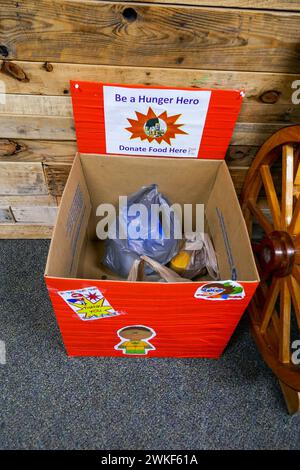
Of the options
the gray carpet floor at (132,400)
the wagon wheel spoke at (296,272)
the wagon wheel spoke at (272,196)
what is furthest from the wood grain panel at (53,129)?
the gray carpet floor at (132,400)

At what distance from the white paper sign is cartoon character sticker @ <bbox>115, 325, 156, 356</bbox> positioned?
1.60ft

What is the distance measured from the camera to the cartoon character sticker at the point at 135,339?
762 mm

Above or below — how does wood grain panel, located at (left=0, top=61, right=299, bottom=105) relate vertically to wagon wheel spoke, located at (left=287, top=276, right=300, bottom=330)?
above

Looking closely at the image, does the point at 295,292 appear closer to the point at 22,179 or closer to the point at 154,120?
the point at 154,120

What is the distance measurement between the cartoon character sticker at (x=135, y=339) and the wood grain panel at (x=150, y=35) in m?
0.64

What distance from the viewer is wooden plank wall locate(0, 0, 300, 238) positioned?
66 centimetres

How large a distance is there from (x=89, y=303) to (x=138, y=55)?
22.5 inches

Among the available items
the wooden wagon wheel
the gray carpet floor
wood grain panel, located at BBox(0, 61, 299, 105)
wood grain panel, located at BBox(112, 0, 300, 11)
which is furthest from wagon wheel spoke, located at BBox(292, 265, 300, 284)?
wood grain panel, located at BBox(112, 0, 300, 11)

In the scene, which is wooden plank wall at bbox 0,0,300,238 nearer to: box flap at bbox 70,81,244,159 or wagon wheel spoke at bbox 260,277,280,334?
box flap at bbox 70,81,244,159

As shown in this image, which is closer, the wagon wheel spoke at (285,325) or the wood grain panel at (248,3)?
the wood grain panel at (248,3)

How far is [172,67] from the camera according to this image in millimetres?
749

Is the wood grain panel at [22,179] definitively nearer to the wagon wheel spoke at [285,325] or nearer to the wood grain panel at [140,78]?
the wood grain panel at [140,78]

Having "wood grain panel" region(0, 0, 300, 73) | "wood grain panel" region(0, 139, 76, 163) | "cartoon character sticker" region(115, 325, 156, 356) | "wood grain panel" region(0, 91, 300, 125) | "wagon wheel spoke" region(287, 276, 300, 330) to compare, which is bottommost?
"cartoon character sticker" region(115, 325, 156, 356)

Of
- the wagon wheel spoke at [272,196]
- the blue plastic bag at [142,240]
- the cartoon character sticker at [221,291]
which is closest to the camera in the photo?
the cartoon character sticker at [221,291]
